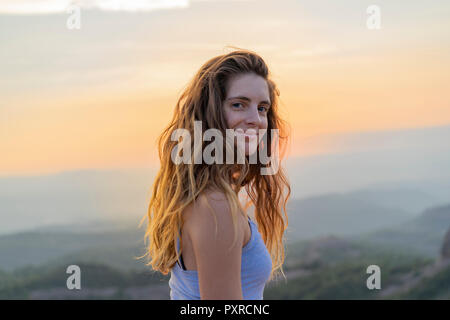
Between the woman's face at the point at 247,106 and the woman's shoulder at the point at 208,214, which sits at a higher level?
the woman's face at the point at 247,106

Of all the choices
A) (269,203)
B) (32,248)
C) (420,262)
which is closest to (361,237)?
(420,262)

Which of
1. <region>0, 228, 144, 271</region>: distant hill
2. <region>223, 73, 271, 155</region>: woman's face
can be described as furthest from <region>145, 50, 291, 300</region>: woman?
<region>0, 228, 144, 271</region>: distant hill

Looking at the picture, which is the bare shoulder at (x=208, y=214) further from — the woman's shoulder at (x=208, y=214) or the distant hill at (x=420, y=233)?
the distant hill at (x=420, y=233)

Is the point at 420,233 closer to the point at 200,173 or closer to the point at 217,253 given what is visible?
the point at 200,173

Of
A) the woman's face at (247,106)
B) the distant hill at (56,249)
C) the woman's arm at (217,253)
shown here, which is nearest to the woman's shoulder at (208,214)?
the woman's arm at (217,253)

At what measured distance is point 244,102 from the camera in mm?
2512

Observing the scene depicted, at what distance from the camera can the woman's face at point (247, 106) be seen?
2465 millimetres

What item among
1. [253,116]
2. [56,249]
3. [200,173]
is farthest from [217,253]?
[56,249]

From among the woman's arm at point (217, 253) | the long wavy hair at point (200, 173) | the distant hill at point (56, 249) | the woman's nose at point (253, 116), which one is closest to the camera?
the woman's arm at point (217, 253)

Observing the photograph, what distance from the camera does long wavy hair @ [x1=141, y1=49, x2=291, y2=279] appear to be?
2.25 m

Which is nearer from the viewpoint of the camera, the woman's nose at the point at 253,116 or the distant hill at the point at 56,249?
the woman's nose at the point at 253,116

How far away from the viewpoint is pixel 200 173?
7.59 ft

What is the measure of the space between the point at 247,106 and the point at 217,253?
798 mm
